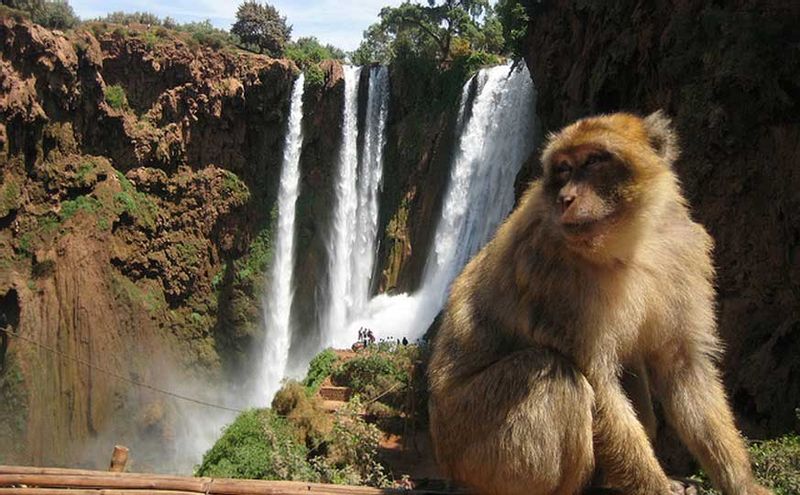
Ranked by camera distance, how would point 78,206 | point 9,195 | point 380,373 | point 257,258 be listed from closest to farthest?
1. point 380,373
2. point 9,195
3. point 78,206
4. point 257,258

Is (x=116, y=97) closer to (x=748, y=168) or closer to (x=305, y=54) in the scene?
(x=305, y=54)

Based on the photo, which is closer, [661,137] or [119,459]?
[661,137]

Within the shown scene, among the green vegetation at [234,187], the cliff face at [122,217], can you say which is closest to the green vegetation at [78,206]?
the cliff face at [122,217]

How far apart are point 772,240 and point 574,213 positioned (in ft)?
28.2

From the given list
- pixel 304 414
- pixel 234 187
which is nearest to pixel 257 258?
pixel 234 187

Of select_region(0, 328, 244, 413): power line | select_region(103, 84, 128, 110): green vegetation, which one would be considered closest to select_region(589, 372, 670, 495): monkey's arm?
select_region(0, 328, 244, 413): power line

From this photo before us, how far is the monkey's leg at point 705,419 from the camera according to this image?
313 centimetres

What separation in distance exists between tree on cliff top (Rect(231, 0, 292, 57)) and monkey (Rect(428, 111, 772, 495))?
31792mm

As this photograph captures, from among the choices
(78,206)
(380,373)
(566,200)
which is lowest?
(566,200)

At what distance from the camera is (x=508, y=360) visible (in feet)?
10.0

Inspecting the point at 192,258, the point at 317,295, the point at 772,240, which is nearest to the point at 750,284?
the point at 772,240

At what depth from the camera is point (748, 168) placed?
420 inches

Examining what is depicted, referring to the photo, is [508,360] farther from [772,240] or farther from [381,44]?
[381,44]

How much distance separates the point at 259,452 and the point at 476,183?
13963 millimetres
